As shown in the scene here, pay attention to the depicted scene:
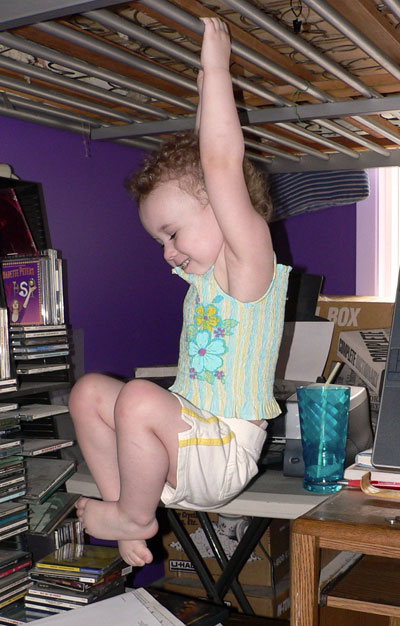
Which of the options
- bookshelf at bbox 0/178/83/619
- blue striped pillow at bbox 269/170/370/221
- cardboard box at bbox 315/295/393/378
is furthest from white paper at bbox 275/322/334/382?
blue striped pillow at bbox 269/170/370/221

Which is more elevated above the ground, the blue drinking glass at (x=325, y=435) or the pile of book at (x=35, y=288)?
the pile of book at (x=35, y=288)

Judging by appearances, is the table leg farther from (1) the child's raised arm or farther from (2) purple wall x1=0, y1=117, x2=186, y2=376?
(2) purple wall x1=0, y1=117, x2=186, y2=376

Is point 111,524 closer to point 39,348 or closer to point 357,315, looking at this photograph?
point 39,348

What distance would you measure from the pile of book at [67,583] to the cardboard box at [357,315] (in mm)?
977

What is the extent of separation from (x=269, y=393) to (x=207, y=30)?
53cm

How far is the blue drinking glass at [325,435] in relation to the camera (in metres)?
1.30

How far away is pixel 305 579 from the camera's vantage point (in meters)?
0.79

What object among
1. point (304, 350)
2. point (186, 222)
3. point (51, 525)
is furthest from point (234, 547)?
point (186, 222)

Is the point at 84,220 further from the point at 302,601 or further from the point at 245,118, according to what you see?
the point at 302,601

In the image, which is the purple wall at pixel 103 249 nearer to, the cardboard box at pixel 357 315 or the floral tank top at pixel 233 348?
the cardboard box at pixel 357 315

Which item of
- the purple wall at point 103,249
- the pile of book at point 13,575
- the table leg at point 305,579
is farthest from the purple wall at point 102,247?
the table leg at point 305,579

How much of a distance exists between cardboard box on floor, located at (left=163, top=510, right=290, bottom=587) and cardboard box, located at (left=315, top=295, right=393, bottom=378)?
490 millimetres

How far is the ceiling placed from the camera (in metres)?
1.16

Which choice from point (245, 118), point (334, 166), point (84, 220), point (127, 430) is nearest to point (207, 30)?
point (127, 430)
